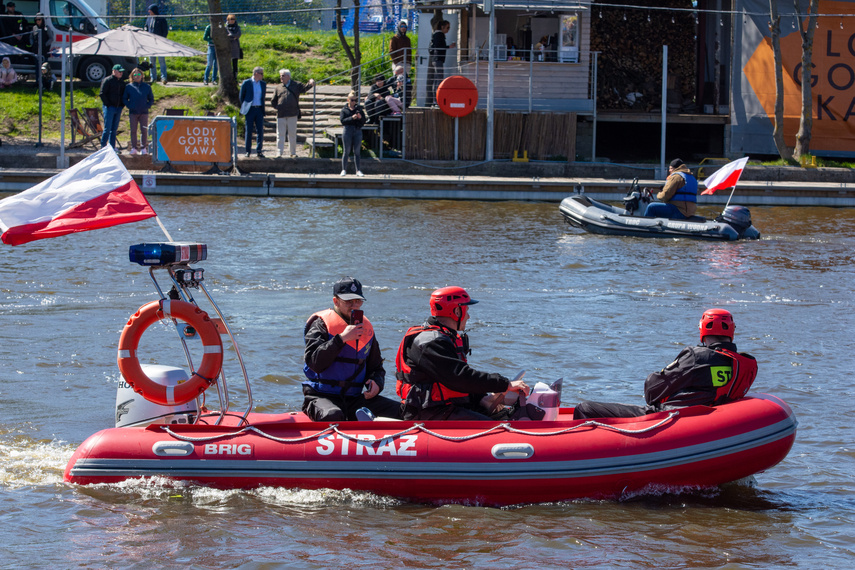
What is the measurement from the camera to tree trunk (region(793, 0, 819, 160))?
20984 millimetres

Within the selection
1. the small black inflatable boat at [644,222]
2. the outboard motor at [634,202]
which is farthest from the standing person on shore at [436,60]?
the outboard motor at [634,202]

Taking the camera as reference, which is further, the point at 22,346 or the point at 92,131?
the point at 92,131

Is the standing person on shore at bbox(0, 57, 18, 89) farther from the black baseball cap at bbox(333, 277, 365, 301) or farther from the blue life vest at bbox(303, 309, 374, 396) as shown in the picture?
the black baseball cap at bbox(333, 277, 365, 301)

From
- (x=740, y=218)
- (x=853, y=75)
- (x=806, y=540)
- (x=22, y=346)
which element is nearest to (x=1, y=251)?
(x=22, y=346)

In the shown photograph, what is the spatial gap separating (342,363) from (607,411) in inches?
70.4

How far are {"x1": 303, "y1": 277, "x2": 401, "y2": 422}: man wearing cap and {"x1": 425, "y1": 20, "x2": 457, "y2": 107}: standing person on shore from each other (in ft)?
54.1

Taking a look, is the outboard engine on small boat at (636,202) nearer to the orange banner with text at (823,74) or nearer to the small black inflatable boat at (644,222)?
the small black inflatable boat at (644,222)

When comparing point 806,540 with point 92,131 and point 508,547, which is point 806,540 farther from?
point 92,131

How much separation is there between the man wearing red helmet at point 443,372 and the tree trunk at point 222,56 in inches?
688

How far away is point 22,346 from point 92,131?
12.5m

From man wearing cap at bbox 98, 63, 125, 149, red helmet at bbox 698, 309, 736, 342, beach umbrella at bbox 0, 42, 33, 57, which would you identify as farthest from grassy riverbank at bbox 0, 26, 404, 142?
red helmet at bbox 698, 309, 736, 342

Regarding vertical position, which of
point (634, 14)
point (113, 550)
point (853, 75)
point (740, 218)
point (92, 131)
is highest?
point (634, 14)

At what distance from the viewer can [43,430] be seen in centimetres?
776

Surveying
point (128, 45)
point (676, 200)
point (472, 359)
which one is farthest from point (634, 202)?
point (128, 45)
